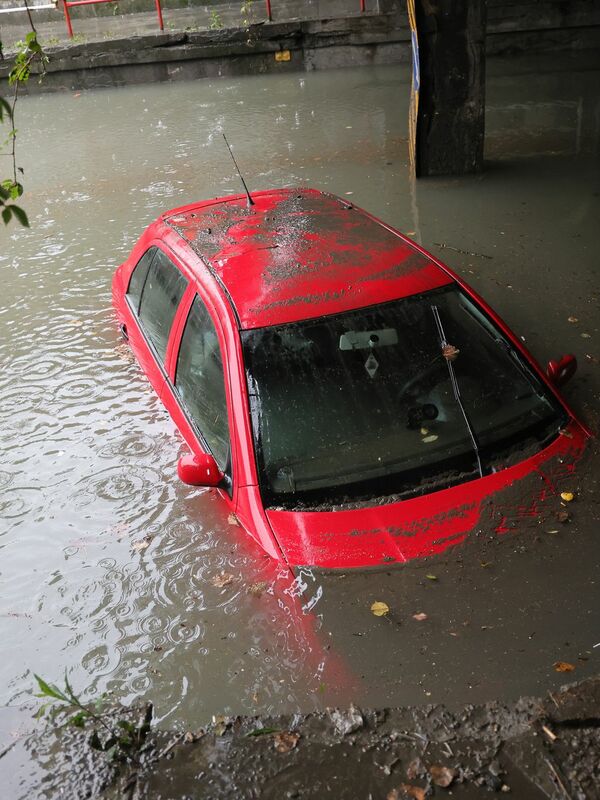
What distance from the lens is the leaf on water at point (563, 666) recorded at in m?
2.96

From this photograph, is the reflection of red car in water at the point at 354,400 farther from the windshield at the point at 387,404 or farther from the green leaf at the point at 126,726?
the green leaf at the point at 126,726

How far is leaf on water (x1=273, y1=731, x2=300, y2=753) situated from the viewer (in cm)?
278

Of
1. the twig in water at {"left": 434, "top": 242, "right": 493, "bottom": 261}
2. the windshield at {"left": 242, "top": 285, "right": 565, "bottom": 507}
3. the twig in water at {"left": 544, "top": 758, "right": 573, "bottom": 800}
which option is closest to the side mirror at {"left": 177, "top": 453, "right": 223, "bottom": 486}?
the windshield at {"left": 242, "top": 285, "right": 565, "bottom": 507}

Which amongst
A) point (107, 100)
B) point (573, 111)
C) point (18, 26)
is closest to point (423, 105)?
point (573, 111)

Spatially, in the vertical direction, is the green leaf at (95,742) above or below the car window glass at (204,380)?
below

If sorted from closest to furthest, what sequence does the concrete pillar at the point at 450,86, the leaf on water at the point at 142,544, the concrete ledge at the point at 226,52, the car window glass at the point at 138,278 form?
1. the leaf on water at the point at 142,544
2. the car window glass at the point at 138,278
3. the concrete pillar at the point at 450,86
4. the concrete ledge at the point at 226,52

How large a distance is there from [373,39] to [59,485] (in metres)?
14.9

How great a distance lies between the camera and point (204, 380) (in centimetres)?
414

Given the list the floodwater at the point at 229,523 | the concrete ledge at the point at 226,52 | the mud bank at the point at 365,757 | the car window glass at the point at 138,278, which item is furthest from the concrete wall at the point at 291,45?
the mud bank at the point at 365,757

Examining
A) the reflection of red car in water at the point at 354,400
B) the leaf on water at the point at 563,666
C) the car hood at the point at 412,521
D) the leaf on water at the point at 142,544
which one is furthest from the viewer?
the leaf on water at the point at 142,544

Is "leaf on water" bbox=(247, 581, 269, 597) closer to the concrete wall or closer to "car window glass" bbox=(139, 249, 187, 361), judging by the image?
"car window glass" bbox=(139, 249, 187, 361)

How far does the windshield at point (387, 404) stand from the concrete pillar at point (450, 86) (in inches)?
239

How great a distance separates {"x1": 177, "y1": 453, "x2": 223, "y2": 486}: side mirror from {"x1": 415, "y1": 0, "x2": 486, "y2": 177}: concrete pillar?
22.8 ft

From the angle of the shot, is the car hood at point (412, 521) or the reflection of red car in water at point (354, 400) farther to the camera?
the reflection of red car in water at point (354, 400)
